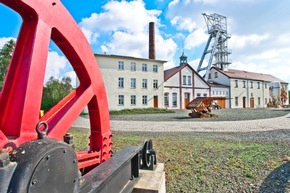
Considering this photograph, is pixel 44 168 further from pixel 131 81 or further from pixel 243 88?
pixel 243 88

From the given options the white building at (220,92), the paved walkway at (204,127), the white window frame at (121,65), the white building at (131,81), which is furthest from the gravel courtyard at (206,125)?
the white building at (220,92)

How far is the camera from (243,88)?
4041cm

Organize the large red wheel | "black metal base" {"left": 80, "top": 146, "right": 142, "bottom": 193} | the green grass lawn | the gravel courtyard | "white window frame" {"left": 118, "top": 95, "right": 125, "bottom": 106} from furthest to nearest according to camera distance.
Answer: "white window frame" {"left": 118, "top": 95, "right": 125, "bottom": 106}
the gravel courtyard
the green grass lawn
"black metal base" {"left": 80, "top": 146, "right": 142, "bottom": 193}
the large red wheel

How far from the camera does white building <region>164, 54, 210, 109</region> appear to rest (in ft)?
98.9

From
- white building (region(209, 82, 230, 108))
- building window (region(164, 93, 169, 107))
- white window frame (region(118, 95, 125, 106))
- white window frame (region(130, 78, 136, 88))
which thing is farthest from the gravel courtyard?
white building (region(209, 82, 230, 108))

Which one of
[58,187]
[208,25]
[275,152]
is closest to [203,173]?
[275,152]

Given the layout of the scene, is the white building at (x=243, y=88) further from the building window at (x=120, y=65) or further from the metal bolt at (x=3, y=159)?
the metal bolt at (x=3, y=159)

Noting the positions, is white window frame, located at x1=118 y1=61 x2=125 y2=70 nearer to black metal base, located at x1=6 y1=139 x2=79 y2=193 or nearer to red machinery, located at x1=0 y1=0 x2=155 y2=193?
red machinery, located at x1=0 y1=0 x2=155 y2=193

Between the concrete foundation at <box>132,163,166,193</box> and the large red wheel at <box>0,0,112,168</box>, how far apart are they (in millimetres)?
620

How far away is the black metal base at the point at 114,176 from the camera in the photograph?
4.39 ft

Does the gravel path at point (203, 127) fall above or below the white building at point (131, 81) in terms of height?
below

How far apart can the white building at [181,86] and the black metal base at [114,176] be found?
90.9 feet

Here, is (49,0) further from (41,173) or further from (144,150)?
(144,150)

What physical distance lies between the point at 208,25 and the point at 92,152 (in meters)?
43.7
